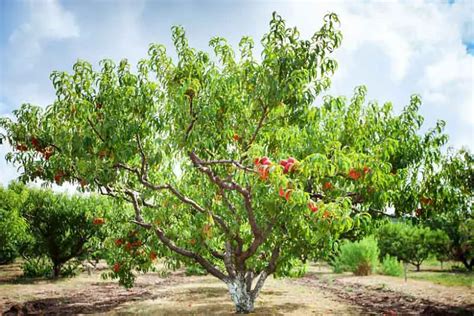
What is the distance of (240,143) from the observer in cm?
930

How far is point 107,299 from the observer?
49.6 ft

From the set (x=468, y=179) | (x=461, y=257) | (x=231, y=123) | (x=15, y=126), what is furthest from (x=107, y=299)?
(x=461, y=257)

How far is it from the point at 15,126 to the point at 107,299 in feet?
26.6

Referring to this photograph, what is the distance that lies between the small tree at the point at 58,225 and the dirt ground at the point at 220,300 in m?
2.79

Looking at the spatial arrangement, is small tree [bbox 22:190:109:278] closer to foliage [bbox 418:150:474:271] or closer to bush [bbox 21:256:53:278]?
bush [bbox 21:256:53:278]

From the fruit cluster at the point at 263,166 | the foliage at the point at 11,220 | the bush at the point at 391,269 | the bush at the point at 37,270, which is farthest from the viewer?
the bush at the point at 391,269

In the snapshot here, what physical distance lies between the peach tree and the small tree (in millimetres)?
13432

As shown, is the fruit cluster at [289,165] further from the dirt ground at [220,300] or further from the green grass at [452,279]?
the green grass at [452,279]

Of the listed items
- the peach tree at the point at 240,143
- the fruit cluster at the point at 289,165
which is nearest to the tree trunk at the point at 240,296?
the peach tree at the point at 240,143

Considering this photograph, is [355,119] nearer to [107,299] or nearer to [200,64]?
[200,64]

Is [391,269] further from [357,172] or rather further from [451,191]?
[357,172]

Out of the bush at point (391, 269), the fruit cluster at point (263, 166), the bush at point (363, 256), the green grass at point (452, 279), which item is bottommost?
the green grass at point (452, 279)

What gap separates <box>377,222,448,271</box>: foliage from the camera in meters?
29.4

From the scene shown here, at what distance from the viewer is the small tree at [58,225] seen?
22.7 m
